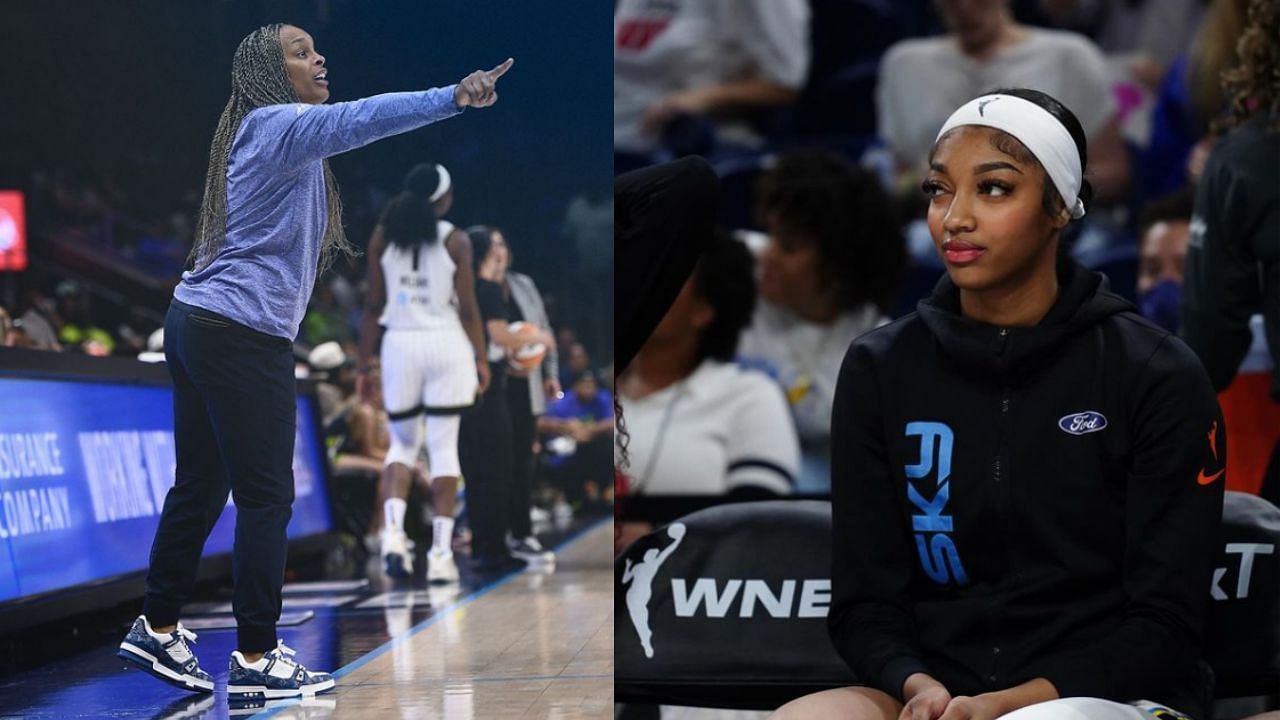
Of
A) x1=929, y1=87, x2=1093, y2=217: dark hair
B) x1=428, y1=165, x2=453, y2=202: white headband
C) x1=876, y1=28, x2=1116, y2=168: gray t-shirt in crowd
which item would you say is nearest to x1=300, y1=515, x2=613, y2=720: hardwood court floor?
x1=428, y1=165, x2=453, y2=202: white headband

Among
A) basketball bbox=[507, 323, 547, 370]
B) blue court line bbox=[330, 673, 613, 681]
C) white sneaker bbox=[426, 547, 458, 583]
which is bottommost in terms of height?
blue court line bbox=[330, 673, 613, 681]

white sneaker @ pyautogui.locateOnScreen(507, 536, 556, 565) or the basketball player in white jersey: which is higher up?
the basketball player in white jersey

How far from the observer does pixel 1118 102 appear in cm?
527

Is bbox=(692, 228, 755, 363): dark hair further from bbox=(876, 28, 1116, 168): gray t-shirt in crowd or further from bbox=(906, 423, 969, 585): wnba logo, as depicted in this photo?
Result: bbox=(906, 423, 969, 585): wnba logo

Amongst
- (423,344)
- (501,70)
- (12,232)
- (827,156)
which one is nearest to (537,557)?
(423,344)

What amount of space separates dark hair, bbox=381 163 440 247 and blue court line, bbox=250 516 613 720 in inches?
19.7

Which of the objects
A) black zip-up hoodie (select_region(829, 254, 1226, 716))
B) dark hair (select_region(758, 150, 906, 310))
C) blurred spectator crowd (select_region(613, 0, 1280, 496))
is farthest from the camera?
dark hair (select_region(758, 150, 906, 310))

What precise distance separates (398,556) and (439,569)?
0.07 metres

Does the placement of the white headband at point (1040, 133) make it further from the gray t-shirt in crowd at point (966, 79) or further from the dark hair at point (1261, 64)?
the gray t-shirt in crowd at point (966, 79)

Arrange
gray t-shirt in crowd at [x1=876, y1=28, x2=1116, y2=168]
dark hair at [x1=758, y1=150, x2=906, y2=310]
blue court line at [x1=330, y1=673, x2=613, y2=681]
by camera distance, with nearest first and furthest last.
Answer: blue court line at [x1=330, y1=673, x2=613, y2=681]
dark hair at [x1=758, y1=150, x2=906, y2=310]
gray t-shirt in crowd at [x1=876, y1=28, x2=1116, y2=168]

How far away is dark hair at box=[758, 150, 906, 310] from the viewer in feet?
14.6

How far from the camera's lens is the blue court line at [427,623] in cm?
199

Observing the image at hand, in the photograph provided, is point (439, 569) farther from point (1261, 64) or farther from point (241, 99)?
point (1261, 64)

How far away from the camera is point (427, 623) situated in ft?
6.80
